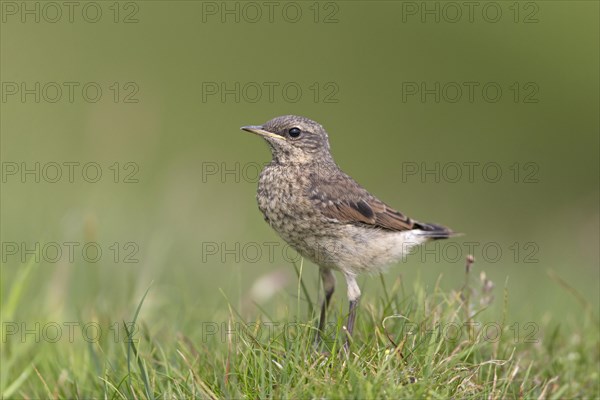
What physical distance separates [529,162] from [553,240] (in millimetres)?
10444

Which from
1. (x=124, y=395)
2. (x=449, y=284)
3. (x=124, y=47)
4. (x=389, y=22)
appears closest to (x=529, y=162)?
(x=389, y=22)

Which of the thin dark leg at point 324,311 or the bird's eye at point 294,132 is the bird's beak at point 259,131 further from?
the thin dark leg at point 324,311

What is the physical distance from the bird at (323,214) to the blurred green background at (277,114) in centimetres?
319

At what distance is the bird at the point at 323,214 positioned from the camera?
6254 millimetres

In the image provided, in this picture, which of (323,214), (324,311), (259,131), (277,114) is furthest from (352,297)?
(277,114)

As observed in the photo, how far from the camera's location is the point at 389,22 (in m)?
27.2

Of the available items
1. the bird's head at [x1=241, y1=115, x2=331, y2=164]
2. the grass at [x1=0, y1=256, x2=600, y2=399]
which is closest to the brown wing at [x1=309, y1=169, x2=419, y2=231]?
the bird's head at [x1=241, y1=115, x2=331, y2=164]

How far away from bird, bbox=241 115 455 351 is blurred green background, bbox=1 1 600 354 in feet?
10.5

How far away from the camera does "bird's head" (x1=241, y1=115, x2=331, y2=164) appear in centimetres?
666

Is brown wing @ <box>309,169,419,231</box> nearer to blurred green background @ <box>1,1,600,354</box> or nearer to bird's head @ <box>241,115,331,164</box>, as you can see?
bird's head @ <box>241,115,331,164</box>

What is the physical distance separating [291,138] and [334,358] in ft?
6.44

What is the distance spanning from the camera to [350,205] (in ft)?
21.4

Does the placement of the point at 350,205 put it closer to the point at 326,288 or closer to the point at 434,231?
the point at 326,288

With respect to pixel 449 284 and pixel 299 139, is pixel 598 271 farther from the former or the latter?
pixel 299 139
